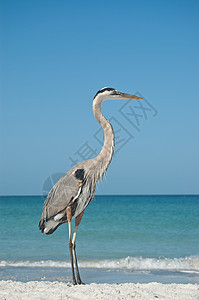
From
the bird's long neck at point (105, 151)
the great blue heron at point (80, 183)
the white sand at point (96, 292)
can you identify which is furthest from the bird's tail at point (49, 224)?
the bird's long neck at point (105, 151)

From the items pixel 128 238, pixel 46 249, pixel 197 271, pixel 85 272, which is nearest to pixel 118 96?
pixel 85 272

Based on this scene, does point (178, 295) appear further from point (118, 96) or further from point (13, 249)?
point (13, 249)

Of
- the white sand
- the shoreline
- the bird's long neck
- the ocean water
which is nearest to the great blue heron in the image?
the bird's long neck

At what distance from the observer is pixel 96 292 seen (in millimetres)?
4246

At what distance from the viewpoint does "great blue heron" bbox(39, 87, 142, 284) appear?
4.73 m

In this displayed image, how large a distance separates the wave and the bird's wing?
3.74 m

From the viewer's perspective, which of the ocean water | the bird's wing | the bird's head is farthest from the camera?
the ocean water

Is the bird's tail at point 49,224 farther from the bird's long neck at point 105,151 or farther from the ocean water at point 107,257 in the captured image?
the ocean water at point 107,257

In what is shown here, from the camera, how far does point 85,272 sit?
289 inches

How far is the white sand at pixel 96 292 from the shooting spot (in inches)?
163

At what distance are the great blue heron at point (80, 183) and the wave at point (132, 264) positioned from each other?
3619 millimetres

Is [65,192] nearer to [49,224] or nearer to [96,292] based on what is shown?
[49,224]

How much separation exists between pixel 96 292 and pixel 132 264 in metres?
4.36

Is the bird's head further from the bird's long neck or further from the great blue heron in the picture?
the bird's long neck
